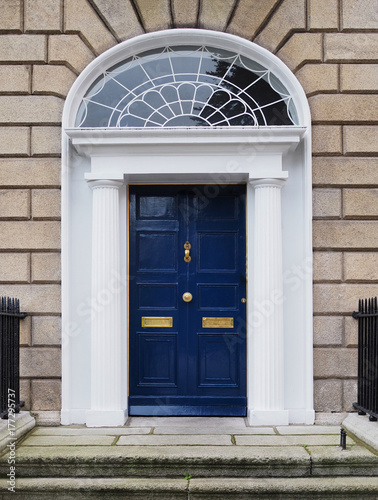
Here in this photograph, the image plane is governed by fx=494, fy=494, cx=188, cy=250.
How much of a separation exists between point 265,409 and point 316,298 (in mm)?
1310

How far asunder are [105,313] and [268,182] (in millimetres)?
2250

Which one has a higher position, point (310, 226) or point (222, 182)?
point (222, 182)

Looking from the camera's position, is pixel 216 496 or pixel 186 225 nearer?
pixel 216 496

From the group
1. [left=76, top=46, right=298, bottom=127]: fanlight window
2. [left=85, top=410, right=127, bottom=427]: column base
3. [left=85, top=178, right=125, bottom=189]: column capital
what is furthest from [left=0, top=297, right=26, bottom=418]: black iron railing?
[left=76, top=46, right=298, bottom=127]: fanlight window

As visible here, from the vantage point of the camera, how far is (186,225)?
18.7 ft

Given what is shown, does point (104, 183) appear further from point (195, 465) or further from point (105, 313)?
point (195, 465)

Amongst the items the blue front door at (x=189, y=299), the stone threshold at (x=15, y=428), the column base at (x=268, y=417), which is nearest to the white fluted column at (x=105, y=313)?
the blue front door at (x=189, y=299)

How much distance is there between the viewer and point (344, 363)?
538cm

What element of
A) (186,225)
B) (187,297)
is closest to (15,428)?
(187,297)

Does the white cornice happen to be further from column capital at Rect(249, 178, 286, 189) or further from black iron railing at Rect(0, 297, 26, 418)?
black iron railing at Rect(0, 297, 26, 418)

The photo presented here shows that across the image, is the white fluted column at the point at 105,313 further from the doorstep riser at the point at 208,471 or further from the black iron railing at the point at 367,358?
the black iron railing at the point at 367,358

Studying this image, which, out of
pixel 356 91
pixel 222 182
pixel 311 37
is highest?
pixel 311 37

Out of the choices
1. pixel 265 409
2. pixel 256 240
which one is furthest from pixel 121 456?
pixel 256 240

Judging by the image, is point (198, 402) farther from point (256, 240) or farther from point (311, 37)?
point (311, 37)
